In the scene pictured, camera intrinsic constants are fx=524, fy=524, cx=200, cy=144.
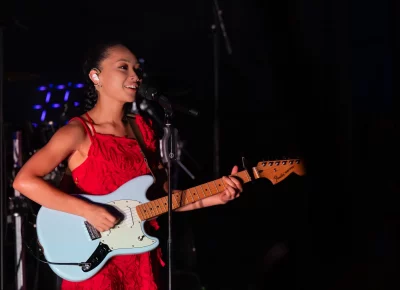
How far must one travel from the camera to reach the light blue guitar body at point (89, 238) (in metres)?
2.60

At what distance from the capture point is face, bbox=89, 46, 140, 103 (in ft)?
9.31

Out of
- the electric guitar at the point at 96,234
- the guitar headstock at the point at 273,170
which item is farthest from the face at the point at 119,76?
the guitar headstock at the point at 273,170

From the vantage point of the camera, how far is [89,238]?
104 inches

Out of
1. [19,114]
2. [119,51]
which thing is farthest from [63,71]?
[119,51]

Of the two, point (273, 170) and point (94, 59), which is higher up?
point (94, 59)

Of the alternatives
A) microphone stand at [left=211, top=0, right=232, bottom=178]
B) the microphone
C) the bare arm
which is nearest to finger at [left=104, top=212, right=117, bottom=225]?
the bare arm

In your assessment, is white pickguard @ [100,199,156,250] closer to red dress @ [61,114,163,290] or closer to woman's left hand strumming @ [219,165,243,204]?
red dress @ [61,114,163,290]

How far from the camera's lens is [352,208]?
92.5 inches

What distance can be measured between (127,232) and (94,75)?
2.92 feet

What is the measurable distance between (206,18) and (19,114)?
2379mm

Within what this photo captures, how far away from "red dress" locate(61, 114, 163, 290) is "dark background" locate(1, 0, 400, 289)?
0.41 meters

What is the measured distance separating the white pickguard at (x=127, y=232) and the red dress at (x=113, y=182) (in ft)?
0.22

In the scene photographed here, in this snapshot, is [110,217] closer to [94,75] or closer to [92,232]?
[92,232]

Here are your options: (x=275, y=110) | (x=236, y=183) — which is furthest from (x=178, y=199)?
(x=275, y=110)
